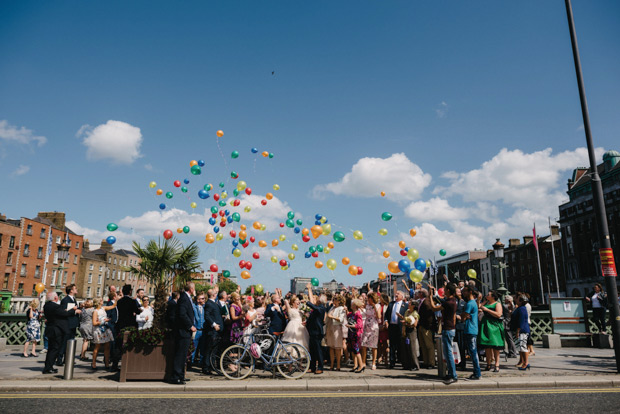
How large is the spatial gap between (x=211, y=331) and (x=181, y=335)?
1.54 m

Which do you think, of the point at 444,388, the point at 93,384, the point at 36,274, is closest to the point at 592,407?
the point at 444,388

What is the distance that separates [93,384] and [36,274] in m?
54.8

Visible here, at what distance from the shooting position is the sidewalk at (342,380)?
8.51m

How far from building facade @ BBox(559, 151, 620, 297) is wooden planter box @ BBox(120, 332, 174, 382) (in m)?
57.5

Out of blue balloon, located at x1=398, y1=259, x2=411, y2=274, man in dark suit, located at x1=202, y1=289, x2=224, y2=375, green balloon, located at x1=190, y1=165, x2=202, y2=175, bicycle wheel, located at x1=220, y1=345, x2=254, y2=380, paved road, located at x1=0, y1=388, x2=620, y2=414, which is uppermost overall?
green balloon, located at x1=190, y1=165, x2=202, y2=175

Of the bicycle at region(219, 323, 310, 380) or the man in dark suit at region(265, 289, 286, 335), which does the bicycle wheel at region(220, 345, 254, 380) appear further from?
the man in dark suit at region(265, 289, 286, 335)

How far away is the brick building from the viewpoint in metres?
47.7

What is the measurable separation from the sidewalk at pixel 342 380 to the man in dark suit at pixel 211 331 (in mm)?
410

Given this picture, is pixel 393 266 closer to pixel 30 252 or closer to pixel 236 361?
pixel 236 361

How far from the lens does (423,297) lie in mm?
11289

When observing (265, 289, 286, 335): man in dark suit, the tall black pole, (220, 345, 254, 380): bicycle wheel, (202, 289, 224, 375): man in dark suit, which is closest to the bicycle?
(220, 345, 254, 380): bicycle wheel

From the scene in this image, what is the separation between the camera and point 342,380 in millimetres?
9141

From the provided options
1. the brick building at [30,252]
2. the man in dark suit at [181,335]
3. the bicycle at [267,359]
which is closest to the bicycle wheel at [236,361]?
the bicycle at [267,359]

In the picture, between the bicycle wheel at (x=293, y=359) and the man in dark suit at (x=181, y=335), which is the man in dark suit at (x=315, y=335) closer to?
the bicycle wheel at (x=293, y=359)
